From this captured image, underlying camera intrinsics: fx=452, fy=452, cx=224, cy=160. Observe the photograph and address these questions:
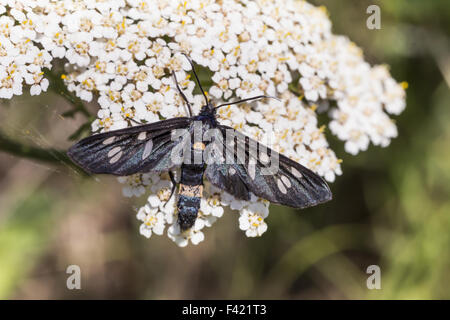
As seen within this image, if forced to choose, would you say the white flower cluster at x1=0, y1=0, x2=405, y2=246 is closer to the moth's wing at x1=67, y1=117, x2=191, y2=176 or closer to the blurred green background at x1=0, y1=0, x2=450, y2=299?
the moth's wing at x1=67, y1=117, x2=191, y2=176

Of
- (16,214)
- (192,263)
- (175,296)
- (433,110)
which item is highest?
(433,110)

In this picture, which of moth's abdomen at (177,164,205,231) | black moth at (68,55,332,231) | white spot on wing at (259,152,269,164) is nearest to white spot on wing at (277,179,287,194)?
black moth at (68,55,332,231)

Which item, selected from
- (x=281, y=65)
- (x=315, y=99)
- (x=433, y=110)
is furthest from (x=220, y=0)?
(x=433, y=110)

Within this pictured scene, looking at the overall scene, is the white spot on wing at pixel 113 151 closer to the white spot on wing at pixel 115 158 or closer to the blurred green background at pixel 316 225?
the white spot on wing at pixel 115 158

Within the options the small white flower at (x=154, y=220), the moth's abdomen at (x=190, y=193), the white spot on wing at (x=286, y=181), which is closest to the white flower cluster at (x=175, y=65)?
the small white flower at (x=154, y=220)

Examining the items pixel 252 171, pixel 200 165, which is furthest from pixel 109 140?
pixel 252 171
